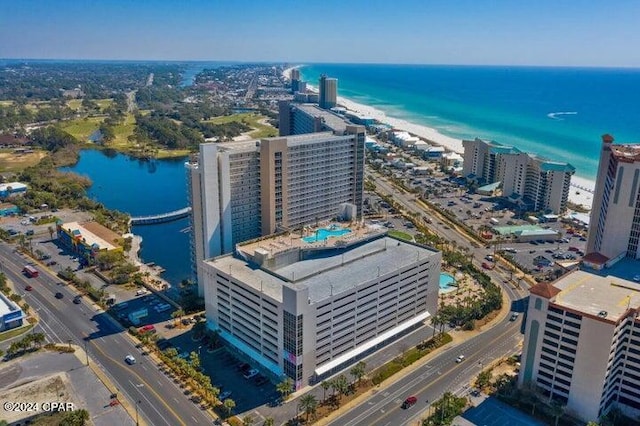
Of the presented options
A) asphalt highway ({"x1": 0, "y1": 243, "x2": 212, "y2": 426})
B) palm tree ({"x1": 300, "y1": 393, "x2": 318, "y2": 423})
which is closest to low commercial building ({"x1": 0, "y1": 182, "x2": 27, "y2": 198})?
asphalt highway ({"x1": 0, "y1": 243, "x2": 212, "y2": 426})

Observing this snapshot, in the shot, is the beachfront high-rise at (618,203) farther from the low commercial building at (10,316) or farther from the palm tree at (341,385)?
the low commercial building at (10,316)

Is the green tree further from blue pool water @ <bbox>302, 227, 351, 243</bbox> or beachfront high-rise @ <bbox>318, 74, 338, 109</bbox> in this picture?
beachfront high-rise @ <bbox>318, 74, 338, 109</bbox>

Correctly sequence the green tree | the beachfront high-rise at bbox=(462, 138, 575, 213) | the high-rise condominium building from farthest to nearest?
1. the beachfront high-rise at bbox=(462, 138, 575, 213)
2. the high-rise condominium building
3. the green tree

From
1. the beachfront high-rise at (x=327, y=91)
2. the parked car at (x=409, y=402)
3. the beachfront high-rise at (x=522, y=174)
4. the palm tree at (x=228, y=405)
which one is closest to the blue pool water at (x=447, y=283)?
the parked car at (x=409, y=402)

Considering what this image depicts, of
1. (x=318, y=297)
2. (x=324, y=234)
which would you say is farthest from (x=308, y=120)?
(x=318, y=297)

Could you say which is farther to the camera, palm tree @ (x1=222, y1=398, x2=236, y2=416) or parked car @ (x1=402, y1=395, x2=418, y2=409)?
parked car @ (x1=402, y1=395, x2=418, y2=409)

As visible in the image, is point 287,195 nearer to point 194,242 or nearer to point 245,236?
point 245,236

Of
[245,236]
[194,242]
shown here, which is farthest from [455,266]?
[194,242]
